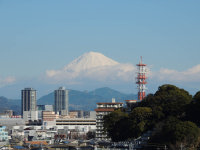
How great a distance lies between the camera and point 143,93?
140 m

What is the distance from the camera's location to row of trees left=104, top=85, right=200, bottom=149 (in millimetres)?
73188

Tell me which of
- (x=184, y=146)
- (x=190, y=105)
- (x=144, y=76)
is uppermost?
(x=144, y=76)

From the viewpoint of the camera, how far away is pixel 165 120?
8012cm

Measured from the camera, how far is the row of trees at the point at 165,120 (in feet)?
240

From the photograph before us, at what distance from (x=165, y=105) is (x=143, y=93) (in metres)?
54.1

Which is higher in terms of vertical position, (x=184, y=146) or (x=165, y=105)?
(x=165, y=105)

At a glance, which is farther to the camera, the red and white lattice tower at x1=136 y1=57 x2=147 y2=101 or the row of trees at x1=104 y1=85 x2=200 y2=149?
the red and white lattice tower at x1=136 y1=57 x2=147 y2=101

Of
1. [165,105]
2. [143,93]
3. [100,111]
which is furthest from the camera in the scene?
[143,93]

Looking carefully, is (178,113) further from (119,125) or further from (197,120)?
(119,125)

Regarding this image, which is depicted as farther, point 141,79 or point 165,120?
point 141,79

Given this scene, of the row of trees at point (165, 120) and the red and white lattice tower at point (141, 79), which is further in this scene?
the red and white lattice tower at point (141, 79)

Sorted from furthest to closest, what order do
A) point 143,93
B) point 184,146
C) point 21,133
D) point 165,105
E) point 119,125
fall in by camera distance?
point 21,133, point 143,93, point 119,125, point 165,105, point 184,146

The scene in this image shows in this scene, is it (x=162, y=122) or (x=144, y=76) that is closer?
(x=162, y=122)

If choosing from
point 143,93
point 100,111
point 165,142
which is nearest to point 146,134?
point 165,142
